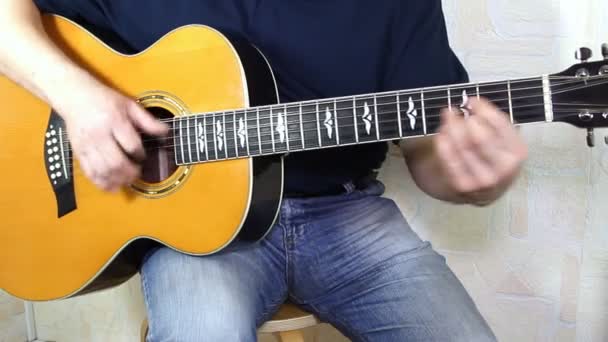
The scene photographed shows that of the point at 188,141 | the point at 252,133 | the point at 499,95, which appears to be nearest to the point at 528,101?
the point at 499,95

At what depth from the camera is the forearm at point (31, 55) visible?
963 mm

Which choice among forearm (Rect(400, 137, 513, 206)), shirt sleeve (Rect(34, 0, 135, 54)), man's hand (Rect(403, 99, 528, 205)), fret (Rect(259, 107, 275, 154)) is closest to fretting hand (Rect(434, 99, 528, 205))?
man's hand (Rect(403, 99, 528, 205))

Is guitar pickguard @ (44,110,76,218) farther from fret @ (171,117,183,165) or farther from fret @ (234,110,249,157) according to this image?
fret @ (234,110,249,157)

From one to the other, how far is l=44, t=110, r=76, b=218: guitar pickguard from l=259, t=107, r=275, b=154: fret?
33 cm

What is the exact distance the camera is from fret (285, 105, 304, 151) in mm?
847

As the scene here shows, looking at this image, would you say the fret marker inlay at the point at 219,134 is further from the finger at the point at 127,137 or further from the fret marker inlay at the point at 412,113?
the fret marker inlay at the point at 412,113

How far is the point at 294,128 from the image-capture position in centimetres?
85

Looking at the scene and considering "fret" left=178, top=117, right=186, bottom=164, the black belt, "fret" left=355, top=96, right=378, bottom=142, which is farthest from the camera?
the black belt

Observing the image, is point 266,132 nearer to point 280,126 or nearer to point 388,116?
point 280,126

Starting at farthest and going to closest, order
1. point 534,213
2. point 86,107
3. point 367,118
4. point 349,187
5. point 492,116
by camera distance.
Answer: point 534,213, point 349,187, point 86,107, point 367,118, point 492,116

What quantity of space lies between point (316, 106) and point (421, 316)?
310 mm

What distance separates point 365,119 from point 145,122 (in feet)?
1.01

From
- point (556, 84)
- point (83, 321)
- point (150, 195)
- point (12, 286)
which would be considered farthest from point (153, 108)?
point (83, 321)

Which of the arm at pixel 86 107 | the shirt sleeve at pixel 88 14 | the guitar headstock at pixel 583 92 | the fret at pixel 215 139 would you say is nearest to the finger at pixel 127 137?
the arm at pixel 86 107
